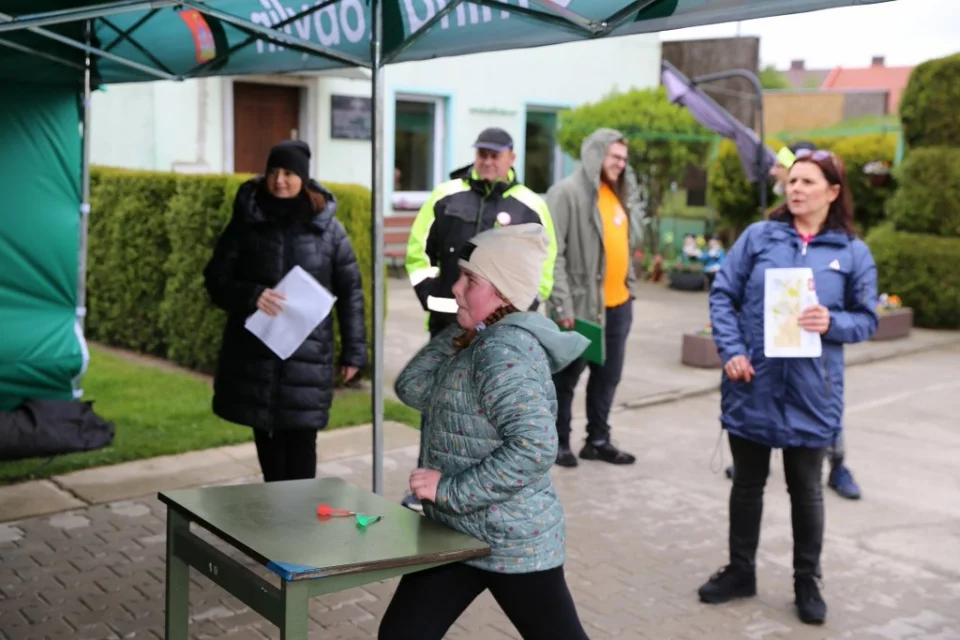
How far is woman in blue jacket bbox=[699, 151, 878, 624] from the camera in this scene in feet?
15.0

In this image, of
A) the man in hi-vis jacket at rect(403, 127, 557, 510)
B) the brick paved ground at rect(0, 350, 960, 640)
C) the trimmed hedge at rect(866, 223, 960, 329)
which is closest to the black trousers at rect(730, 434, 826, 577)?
the brick paved ground at rect(0, 350, 960, 640)

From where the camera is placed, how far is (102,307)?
1034 centimetres

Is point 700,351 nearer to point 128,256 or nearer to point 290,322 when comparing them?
point 128,256

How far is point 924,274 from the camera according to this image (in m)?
13.6

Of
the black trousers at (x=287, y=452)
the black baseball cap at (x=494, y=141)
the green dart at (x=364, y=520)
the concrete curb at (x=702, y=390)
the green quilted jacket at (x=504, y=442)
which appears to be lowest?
the concrete curb at (x=702, y=390)

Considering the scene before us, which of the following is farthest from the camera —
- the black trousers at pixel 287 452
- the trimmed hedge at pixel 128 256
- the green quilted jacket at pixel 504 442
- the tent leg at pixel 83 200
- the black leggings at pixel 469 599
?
the trimmed hedge at pixel 128 256

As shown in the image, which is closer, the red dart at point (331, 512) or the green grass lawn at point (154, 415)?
the red dart at point (331, 512)

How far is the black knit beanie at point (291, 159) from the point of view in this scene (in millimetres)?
4754

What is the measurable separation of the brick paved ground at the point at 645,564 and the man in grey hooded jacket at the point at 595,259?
55 centimetres

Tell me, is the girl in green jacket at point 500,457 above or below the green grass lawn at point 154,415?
above

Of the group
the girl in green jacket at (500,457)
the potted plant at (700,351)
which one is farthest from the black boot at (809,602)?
Result: the potted plant at (700,351)

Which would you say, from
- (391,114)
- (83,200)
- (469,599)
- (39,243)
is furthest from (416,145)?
(469,599)

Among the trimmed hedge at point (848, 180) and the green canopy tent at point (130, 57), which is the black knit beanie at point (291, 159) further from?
the trimmed hedge at point (848, 180)

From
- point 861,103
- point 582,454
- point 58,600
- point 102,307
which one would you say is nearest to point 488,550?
point 58,600
